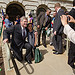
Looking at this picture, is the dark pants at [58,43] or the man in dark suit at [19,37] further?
the dark pants at [58,43]

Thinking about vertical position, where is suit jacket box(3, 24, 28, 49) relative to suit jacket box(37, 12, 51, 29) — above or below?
below

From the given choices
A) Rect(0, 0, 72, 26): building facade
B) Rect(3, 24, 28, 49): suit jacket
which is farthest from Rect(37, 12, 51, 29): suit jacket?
Rect(0, 0, 72, 26): building facade

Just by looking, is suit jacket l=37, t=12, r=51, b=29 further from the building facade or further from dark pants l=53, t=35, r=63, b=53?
the building facade

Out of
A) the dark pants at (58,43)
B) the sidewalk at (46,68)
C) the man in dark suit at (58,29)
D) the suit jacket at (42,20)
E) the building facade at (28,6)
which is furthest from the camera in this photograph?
the building facade at (28,6)

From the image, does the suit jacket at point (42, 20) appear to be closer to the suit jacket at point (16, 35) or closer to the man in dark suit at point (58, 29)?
the man in dark suit at point (58, 29)

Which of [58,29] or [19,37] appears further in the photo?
[58,29]

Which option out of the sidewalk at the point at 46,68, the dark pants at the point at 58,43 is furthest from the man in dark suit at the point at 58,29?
the sidewalk at the point at 46,68

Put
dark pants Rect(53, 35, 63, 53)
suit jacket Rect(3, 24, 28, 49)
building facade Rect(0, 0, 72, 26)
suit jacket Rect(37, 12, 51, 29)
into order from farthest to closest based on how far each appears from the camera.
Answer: building facade Rect(0, 0, 72, 26) → suit jacket Rect(37, 12, 51, 29) → dark pants Rect(53, 35, 63, 53) → suit jacket Rect(3, 24, 28, 49)

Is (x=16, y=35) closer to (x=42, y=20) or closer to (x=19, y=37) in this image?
(x=19, y=37)

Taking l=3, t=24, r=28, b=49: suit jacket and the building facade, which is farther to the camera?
the building facade

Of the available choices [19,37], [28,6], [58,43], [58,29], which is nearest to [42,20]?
[58,29]

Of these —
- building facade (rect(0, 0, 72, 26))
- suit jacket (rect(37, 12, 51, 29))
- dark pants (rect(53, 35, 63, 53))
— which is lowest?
dark pants (rect(53, 35, 63, 53))

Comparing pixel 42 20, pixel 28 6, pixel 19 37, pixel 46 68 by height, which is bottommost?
pixel 46 68

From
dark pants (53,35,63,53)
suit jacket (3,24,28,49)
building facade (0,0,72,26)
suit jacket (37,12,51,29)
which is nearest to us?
suit jacket (3,24,28,49)
